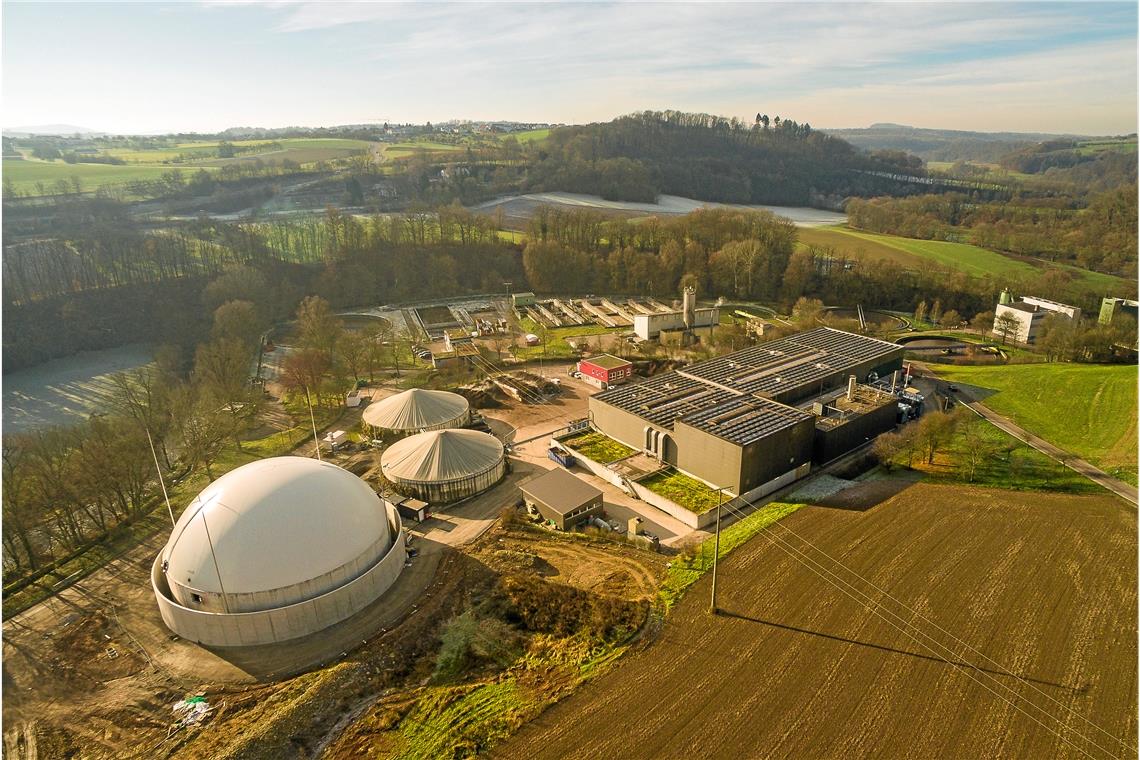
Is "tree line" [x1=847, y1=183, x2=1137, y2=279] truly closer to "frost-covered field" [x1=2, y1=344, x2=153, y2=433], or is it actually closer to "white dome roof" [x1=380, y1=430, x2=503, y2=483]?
"white dome roof" [x1=380, y1=430, x2=503, y2=483]

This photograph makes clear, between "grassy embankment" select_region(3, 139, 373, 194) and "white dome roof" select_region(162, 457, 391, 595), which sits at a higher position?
"grassy embankment" select_region(3, 139, 373, 194)

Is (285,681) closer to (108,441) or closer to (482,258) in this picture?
(108,441)

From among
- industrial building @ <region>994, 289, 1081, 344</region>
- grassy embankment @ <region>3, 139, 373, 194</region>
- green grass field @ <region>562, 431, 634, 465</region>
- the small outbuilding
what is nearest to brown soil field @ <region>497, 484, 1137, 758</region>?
the small outbuilding

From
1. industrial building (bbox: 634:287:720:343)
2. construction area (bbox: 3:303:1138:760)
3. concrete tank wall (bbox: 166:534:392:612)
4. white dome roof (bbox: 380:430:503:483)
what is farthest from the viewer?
industrial building (bbox: 634:287:720:343)

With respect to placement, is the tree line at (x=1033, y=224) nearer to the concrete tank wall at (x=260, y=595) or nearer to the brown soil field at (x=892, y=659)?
the brown soil field at (x=892, y=659)

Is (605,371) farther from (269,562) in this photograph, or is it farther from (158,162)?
(158,162)

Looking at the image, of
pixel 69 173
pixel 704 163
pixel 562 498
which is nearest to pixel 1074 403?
pixel 562 498

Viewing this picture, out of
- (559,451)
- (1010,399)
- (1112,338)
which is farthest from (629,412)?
(1112,338)
